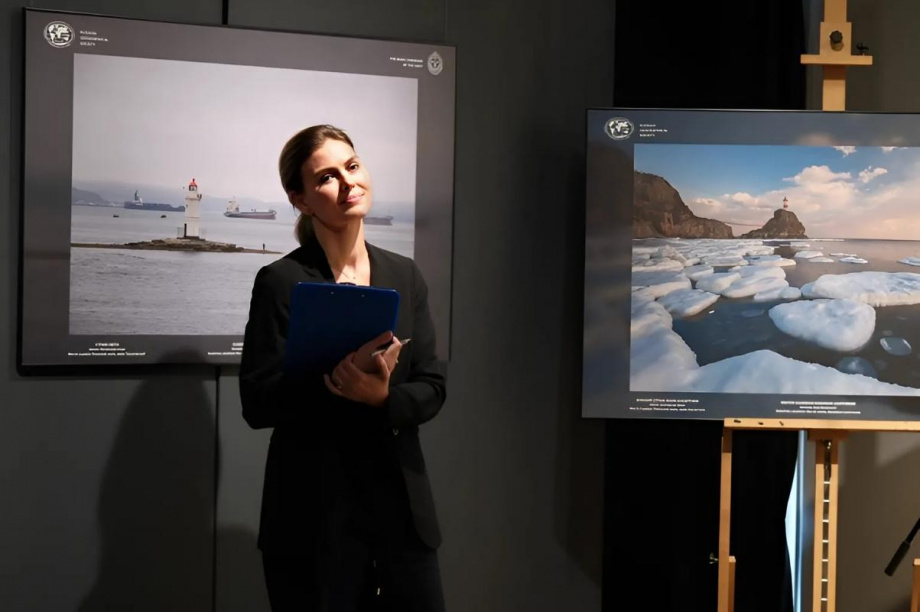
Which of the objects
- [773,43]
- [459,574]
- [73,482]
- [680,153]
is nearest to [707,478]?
[459,574]

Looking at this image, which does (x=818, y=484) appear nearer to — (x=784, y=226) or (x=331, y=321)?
(x=784, y=226)

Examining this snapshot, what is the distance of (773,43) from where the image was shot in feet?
11.2

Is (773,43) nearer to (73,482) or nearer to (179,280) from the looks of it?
(179,280)

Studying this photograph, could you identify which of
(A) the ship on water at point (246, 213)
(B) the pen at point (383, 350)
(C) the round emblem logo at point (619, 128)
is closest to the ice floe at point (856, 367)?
(C) the round emblem logo at point (619, 128)

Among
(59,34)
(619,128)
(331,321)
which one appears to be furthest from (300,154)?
(619,128)

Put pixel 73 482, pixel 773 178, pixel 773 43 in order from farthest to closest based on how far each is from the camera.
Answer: pixel 773 43
pixel 773 178
pixel 73 482

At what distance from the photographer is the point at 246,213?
2867 millimetres

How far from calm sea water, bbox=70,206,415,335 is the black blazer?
0.84 metres

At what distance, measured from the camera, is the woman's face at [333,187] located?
207 cm

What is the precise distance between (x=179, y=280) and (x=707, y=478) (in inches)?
79.0

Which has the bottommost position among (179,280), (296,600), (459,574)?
(459,574)

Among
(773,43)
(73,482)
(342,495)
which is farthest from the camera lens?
(773,43)

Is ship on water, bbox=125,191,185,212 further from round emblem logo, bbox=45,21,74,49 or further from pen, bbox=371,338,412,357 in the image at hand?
pen, bbox=371,338,412,357

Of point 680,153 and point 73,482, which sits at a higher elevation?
point 680,153
